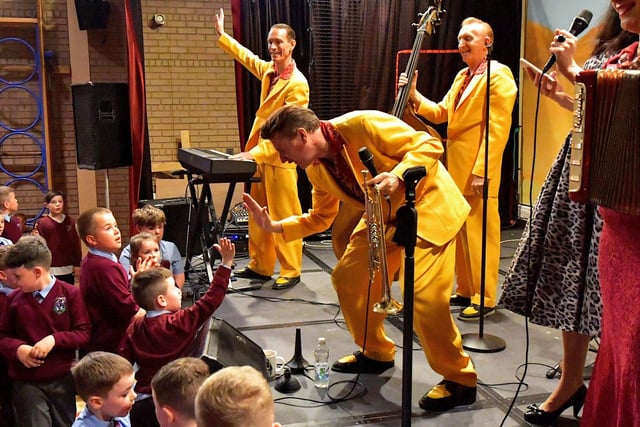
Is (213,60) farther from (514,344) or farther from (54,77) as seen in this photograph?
(514,344)

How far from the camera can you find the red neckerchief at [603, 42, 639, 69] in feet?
6.69

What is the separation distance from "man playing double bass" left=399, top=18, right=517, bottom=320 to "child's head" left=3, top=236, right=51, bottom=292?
7.57 feet

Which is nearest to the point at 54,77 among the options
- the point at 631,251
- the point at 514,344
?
the point at 514,344

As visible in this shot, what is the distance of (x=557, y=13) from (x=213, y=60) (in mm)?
3711

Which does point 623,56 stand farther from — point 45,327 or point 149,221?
point 149,221

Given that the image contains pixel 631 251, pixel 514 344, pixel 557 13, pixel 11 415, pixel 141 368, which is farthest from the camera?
pixel 557 13

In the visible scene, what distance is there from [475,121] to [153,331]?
2.43 metres

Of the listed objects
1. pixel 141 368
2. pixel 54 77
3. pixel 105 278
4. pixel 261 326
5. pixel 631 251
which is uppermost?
pixel 54 77

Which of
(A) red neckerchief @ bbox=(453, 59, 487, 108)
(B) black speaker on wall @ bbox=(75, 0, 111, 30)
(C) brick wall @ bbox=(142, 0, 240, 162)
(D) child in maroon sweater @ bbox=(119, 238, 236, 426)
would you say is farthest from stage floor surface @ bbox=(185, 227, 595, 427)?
(C) brick wall @ bbox=(142, 0, 240, 162)

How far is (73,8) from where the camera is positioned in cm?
616

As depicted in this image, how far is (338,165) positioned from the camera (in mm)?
2848

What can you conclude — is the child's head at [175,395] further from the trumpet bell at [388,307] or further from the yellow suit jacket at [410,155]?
the yellow suit jacket at [410,155]

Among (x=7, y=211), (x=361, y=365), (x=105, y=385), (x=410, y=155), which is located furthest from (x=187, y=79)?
(x=105, y=385)

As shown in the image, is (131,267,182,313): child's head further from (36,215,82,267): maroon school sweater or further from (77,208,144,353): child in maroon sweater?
(36,215,82,267): maroon school sweater
